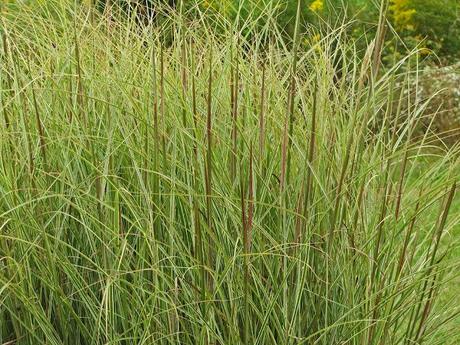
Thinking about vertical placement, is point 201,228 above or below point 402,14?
above

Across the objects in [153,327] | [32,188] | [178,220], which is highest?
[32,188]

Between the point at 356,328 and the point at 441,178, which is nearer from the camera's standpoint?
the point at 356,328

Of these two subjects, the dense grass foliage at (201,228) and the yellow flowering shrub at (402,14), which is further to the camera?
the yellow flowering shrub at (402,14)

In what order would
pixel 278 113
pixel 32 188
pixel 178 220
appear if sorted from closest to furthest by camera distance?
pixel 32 188 < pixel 178 220 < pixel 278 113

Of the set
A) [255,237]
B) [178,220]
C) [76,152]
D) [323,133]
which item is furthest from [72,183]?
[323,133]

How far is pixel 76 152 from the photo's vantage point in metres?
2.55

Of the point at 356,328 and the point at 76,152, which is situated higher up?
the point at 76,152

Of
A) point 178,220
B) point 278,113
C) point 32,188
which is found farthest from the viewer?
point 278,113

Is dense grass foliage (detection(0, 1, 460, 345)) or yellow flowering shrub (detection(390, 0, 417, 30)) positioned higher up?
dense grass foliage (detection(0, 1, 460, 345))

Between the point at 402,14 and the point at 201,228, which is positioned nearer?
the point at 201,228

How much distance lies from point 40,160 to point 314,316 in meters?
0.86

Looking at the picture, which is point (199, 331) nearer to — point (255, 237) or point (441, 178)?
point (255, 237)

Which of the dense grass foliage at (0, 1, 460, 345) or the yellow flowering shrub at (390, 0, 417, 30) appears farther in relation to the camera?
the yellow flowering shrub at (390, 0, 417, 30)

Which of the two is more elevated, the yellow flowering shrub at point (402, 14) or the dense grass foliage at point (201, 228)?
the dense grass foliage at point (201, 228)
